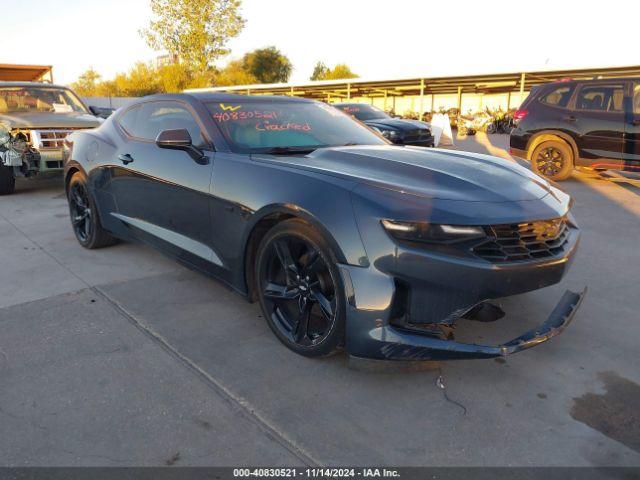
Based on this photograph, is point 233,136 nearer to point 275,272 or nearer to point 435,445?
point 275,272

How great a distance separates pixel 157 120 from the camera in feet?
13.1

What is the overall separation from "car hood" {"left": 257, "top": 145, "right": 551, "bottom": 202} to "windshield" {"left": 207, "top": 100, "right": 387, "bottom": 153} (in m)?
0.28

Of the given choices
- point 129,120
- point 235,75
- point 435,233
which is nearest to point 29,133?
point 129,120

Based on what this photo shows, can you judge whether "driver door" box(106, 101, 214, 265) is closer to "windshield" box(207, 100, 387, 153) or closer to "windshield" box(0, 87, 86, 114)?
"windshield" box(207, 100, 387, 153)

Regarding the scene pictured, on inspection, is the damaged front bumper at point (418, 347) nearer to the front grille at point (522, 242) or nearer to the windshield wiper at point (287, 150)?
the front grille at point (522, 242)

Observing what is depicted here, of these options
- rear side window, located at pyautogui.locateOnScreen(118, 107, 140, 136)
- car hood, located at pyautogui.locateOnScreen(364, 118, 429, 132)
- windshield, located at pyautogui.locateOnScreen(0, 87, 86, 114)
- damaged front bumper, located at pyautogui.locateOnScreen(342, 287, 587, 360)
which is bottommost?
damaged front bumper, located at pyautogui.locateOnScreen(342, 287, 587, 360)

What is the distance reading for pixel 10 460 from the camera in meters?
2.01

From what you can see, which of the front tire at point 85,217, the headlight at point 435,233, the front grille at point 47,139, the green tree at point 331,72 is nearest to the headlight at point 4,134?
the front grille at point 47,139

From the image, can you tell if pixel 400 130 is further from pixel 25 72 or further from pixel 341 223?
pixel 25 72

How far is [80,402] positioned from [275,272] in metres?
1.19

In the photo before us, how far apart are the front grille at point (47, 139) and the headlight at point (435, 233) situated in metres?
6.84

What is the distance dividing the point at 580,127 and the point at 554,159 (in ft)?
2.26

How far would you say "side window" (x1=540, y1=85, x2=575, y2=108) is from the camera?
8.59 metres

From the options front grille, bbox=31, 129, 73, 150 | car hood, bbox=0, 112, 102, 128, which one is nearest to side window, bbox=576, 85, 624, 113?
car hood, bbox=0, 112, 102, 128
